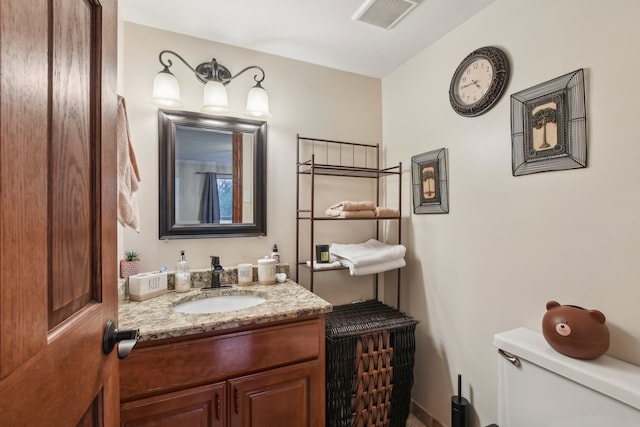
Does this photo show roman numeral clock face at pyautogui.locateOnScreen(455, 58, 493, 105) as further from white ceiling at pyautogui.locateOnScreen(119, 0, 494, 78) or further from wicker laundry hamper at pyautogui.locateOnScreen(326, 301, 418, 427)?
wicker laundry hamper at pyautogui.locateOnScreen(326, 301, 418, 427)

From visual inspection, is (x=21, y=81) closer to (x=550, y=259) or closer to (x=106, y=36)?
(x=106, y=36)

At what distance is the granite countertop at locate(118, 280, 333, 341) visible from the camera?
3.37 feet

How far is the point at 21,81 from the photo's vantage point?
37 cm

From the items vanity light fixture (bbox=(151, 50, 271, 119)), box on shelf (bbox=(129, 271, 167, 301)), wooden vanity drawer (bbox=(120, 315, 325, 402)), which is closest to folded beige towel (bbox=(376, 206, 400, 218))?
wooden vanity drawer (bbox=(120, 315, 325, 402))

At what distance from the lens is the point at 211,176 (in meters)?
1.63

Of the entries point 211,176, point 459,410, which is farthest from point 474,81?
point 459,410

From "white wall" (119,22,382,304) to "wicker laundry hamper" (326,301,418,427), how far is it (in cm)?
45

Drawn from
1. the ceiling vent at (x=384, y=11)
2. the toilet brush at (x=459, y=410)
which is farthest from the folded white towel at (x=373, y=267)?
the ceiling vent at (x=384, y=11)

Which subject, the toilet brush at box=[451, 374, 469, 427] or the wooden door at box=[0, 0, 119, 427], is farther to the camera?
the toilet brush at box=[451, 374, 469, 427]

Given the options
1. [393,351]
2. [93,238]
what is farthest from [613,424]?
[93,238]

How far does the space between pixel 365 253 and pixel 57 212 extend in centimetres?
144

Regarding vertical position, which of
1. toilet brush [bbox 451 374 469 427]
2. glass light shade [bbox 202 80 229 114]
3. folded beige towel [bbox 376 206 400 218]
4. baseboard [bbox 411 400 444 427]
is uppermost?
glass light shade [bbox 202 80 229 114]

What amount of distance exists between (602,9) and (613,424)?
1.34 metres

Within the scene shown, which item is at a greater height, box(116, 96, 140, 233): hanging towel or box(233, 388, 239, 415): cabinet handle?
box(116, 96, 140, 233): hanging towel
